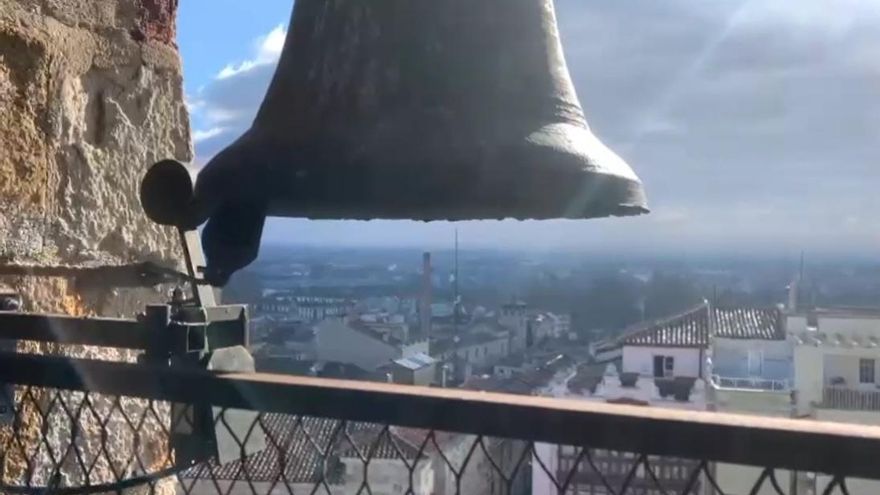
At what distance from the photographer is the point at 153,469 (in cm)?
177

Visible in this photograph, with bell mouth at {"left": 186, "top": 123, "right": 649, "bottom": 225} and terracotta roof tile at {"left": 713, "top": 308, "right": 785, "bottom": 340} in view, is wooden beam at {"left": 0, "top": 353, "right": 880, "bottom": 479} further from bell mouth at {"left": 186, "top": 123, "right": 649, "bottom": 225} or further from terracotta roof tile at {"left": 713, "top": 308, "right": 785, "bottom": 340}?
terracotta roof tile at {"left": 713, "top": 308, "right": 785, "bottom": 340}

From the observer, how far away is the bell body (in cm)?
115

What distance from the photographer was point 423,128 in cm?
119

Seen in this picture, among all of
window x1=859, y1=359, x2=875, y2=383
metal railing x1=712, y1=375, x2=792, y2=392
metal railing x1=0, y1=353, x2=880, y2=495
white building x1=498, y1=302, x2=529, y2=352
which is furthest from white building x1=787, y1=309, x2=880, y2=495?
metal railing x1=0, y1=353, x2=880, y2=495

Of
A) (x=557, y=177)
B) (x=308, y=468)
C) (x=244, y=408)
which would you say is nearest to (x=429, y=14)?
(x=557, y=177)

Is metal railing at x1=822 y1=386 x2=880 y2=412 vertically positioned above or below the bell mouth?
below

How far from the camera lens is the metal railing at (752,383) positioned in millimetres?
11539

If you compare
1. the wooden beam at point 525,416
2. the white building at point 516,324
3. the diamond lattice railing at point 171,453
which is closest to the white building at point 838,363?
the white building at point 516,324

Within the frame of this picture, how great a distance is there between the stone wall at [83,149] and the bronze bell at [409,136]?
43 centimetres

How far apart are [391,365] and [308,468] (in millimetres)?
3582

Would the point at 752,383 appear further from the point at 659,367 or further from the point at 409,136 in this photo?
the point at 409,136

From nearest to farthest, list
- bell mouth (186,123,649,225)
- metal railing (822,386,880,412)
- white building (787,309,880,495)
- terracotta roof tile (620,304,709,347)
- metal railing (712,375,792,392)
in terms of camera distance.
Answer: bell mouth (186,123,649,225), metal railing (822,386,880,412), white building (787,309,880,495), metal railing (712,375,792,392), terracotta roof tile (620,304,709,347)

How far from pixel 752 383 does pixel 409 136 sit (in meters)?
11.4

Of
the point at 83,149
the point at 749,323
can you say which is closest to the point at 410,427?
the point at 83,149
